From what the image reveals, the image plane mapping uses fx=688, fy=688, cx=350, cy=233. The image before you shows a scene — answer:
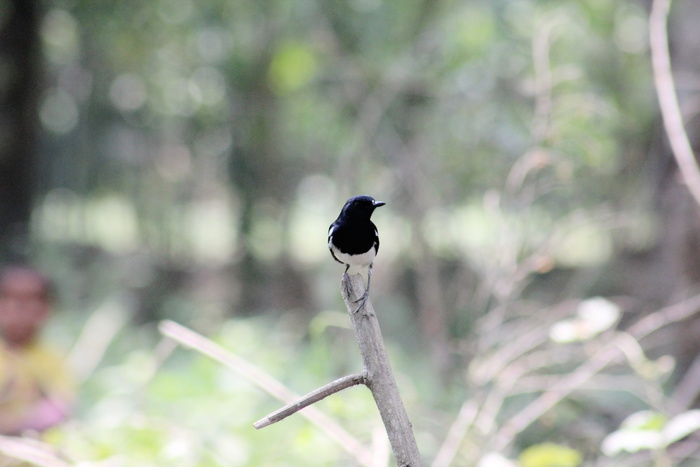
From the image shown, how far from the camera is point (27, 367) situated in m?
3.00

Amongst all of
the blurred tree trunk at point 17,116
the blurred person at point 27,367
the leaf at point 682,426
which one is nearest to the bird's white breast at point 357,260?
the leaf at point 682,426

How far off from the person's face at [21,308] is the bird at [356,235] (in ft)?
7.82

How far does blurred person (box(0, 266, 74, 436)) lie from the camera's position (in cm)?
287

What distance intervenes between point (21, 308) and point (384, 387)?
2545 millimetres

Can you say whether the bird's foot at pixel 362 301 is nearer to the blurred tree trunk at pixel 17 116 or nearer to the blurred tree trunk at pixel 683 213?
the blurred tree trunk at pixel 683 213

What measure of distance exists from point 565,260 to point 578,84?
10.4 ft

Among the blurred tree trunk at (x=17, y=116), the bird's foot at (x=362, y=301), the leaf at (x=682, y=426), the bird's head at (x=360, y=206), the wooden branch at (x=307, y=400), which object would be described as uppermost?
the blurred tree trunk at (x=17, y=116)

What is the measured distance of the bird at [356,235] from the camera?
1.04m

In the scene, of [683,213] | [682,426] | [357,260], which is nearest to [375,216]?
[683,213]

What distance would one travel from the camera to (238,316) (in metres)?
7.92

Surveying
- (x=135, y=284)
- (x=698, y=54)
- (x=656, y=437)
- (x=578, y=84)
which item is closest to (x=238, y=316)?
(x=135, y=284)

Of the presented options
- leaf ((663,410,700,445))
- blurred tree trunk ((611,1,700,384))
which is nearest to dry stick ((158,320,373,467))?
leaf ((663,410,700,445))

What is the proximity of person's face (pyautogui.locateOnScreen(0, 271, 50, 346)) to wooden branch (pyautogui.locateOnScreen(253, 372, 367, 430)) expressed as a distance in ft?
8.14

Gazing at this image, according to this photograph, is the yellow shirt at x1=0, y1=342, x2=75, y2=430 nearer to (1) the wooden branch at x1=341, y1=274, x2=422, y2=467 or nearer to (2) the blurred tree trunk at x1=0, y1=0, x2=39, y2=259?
(1) the wooden branch at x1=341, y1=274, x2=422, y2=467
